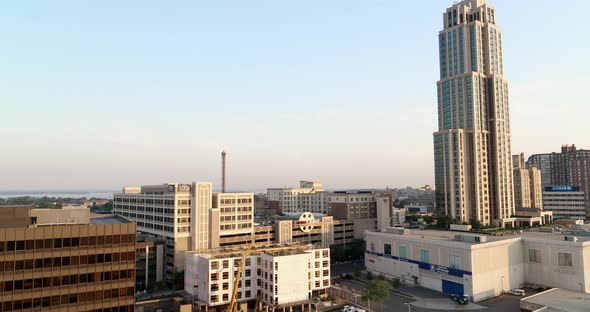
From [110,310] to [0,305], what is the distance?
12.5 m

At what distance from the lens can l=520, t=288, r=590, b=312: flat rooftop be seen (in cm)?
6500

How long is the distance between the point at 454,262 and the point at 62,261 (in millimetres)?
74936

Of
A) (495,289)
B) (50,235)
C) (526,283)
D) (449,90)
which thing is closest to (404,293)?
(495,289)

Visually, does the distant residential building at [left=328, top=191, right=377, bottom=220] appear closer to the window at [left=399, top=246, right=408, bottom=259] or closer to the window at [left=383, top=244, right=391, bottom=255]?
the window at [left=383, top=244, right=391, bottom=255]

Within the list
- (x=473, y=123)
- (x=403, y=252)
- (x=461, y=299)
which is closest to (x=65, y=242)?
(x=461, y=299)

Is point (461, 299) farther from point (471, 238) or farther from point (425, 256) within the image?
point (471, 238)

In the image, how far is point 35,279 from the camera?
49625 millimetres

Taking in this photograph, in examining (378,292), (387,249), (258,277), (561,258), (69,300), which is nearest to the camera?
(69,300)

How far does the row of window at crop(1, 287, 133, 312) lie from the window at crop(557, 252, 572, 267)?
8718 centimetres

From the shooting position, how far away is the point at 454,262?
282 feet

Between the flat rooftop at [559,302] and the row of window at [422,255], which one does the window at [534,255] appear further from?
the row of window at [422,255]

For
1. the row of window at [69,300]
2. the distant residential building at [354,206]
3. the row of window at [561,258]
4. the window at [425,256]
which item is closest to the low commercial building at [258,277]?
the row of window at [69,300]

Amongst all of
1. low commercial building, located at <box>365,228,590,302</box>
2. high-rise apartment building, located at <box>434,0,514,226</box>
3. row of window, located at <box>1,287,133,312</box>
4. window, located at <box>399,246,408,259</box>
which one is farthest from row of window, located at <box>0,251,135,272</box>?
high-rise apartment building, located at <box>434,0,514,226</box>

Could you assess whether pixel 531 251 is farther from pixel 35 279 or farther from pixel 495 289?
pixel 35 279
